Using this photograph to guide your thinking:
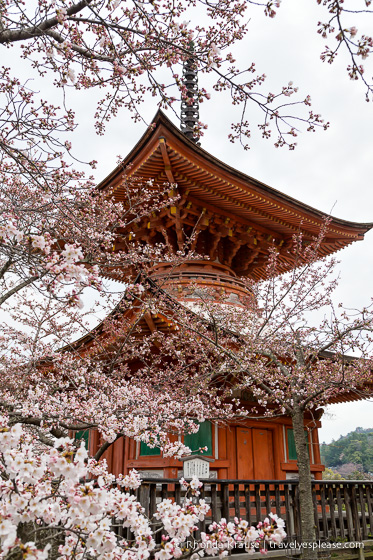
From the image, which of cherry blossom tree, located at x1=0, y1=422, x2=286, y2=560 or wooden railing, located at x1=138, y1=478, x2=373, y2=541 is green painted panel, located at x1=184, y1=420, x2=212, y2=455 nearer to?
wooden railing, located at x1=138, y1=478, x2=373, y2=541

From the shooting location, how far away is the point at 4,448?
2.14 metres

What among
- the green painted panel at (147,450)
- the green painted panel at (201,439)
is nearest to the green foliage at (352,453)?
the green painted panel at (201,439)

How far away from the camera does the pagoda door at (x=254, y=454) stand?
8.75 m

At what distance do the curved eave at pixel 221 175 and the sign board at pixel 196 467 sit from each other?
5338 millimetres

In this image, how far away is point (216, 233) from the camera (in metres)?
10.2

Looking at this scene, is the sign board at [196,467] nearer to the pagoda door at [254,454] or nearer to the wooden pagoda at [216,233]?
the wooden pagoda at [216,233]

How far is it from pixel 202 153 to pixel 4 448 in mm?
7341

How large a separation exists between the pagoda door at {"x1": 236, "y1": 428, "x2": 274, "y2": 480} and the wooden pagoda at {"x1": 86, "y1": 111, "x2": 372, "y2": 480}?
0.06 ft

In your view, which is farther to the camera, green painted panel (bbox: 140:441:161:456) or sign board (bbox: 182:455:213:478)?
green painted panel (bbox: 140:441:161:456)

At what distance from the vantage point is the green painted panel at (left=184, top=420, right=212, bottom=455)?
815cm

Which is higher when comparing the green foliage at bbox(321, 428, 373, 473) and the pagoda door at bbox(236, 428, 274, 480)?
the green foliage at bbox(321, 428, 373, 473)

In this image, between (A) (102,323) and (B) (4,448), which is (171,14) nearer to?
(B) (4,448)

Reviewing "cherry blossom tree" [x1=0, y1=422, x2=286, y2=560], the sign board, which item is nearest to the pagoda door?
the sign board

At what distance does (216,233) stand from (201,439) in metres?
4.63
